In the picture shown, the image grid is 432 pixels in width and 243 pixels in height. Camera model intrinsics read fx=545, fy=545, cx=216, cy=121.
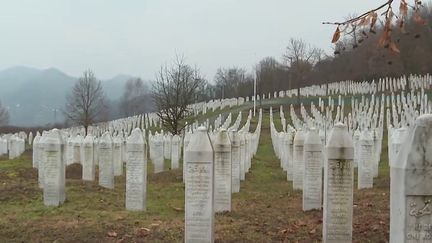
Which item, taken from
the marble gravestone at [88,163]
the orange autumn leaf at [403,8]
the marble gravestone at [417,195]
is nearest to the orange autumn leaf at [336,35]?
the orange autumn leaf at [403,8]

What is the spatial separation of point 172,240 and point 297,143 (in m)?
8.06

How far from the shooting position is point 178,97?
3105 centimetres

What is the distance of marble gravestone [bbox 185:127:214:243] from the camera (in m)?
9.03

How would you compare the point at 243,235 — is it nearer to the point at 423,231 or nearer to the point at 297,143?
the point at 423,231

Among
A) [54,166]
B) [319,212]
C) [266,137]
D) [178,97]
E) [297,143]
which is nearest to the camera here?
[319,212]

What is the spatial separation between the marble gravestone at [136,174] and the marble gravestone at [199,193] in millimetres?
3691

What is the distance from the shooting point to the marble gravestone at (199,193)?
903 centimetres

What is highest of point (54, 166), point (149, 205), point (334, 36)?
point (334, 36)

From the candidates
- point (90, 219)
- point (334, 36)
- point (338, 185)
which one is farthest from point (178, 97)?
point (334, 36)

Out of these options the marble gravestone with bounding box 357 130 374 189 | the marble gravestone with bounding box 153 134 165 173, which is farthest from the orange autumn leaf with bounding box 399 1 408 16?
the marble gravestone with bounding box 153 134 165 173

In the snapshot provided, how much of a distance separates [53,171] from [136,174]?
2.05 meters

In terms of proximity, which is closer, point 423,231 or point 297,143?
point 423,231

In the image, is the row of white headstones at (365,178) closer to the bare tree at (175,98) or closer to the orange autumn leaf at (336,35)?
the orange autumn leaf at (336,35)

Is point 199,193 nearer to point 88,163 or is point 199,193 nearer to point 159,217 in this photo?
point 159,217
